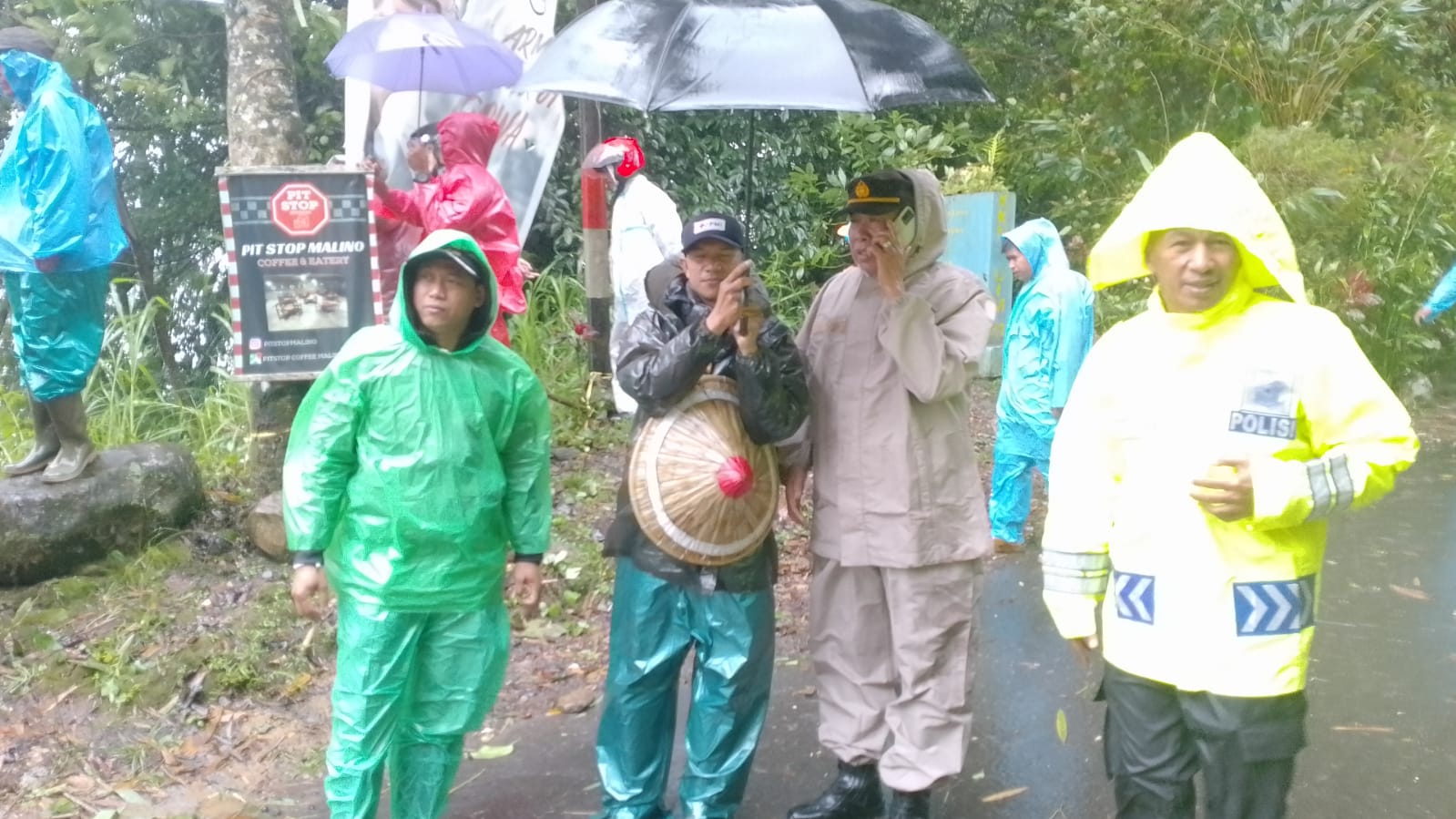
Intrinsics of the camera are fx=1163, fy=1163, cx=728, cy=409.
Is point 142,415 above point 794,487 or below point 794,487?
below

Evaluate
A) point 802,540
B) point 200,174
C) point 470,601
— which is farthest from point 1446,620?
point 200,174

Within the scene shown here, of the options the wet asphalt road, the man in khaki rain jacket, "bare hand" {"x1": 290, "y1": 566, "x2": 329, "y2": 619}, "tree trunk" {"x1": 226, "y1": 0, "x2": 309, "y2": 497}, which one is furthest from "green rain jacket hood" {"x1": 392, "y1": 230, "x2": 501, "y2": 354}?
"tree trunk" {"x1": 226, "y1": 0, "x2": 309, "y2": 497}

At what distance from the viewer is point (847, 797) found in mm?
3420

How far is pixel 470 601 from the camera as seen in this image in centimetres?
303

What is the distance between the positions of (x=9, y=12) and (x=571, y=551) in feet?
23.5

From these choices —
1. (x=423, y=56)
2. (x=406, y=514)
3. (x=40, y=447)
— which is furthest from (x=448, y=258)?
(x=423, y=56)

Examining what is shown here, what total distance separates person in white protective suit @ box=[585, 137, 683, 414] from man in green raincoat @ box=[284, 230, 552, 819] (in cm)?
397

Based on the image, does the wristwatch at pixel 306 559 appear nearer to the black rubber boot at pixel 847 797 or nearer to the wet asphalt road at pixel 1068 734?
A: the wet asphalt road at pixel 1068 734

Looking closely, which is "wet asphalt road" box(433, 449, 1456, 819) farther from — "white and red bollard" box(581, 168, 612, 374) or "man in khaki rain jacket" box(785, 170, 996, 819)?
"white and red bollard" box(581, 168, 612, 374)

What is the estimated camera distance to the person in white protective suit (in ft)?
23.0

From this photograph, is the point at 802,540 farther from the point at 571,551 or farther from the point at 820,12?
the point at 820,12

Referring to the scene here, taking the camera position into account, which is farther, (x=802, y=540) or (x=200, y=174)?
A: (x=200, y=174)

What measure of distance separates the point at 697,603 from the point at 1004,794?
4.14 ft

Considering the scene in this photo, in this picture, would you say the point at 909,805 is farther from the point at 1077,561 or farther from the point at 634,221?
the point at 634,221
